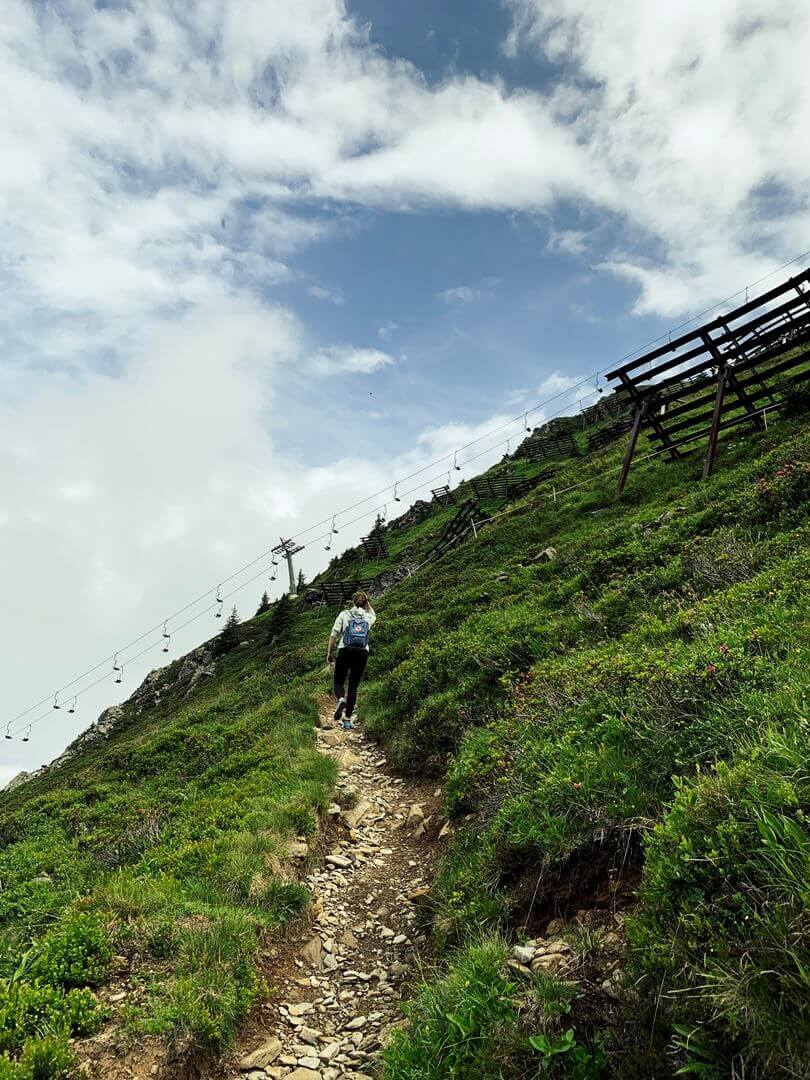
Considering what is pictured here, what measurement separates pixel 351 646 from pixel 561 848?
25.7 feet

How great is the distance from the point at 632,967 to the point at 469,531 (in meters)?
35.1

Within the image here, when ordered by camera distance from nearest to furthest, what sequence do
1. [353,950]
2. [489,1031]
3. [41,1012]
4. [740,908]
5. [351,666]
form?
[740,908]
[489,1031]
[41,1012]
[353,950]
[351,666]

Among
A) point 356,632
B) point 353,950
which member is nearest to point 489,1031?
point 353,950

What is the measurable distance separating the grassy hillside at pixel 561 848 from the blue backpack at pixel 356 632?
154 cm

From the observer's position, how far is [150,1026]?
4219mm

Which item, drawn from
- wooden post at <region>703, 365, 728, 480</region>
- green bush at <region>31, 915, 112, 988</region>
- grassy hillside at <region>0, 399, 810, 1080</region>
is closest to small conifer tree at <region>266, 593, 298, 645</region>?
grassy hillside at <region>0, 399, 810, 1080</region>

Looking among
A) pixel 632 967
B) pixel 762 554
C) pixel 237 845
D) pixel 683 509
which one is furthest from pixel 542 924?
pixel 683 509

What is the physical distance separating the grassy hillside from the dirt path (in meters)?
0.36

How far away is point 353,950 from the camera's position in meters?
5.89

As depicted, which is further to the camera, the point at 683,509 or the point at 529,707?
the point at 683,509

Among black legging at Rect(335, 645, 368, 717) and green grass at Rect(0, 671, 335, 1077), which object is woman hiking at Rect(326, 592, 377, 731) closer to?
black legging at Rect(335, 645, 368, 717)

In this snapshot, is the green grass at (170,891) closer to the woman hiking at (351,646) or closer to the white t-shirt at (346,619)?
the woman hiking at (351,646)

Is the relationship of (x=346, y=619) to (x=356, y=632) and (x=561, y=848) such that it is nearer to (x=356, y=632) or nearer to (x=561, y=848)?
(x=356, y=632)

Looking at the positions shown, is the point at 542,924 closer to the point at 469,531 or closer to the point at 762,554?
the point at 762,554
